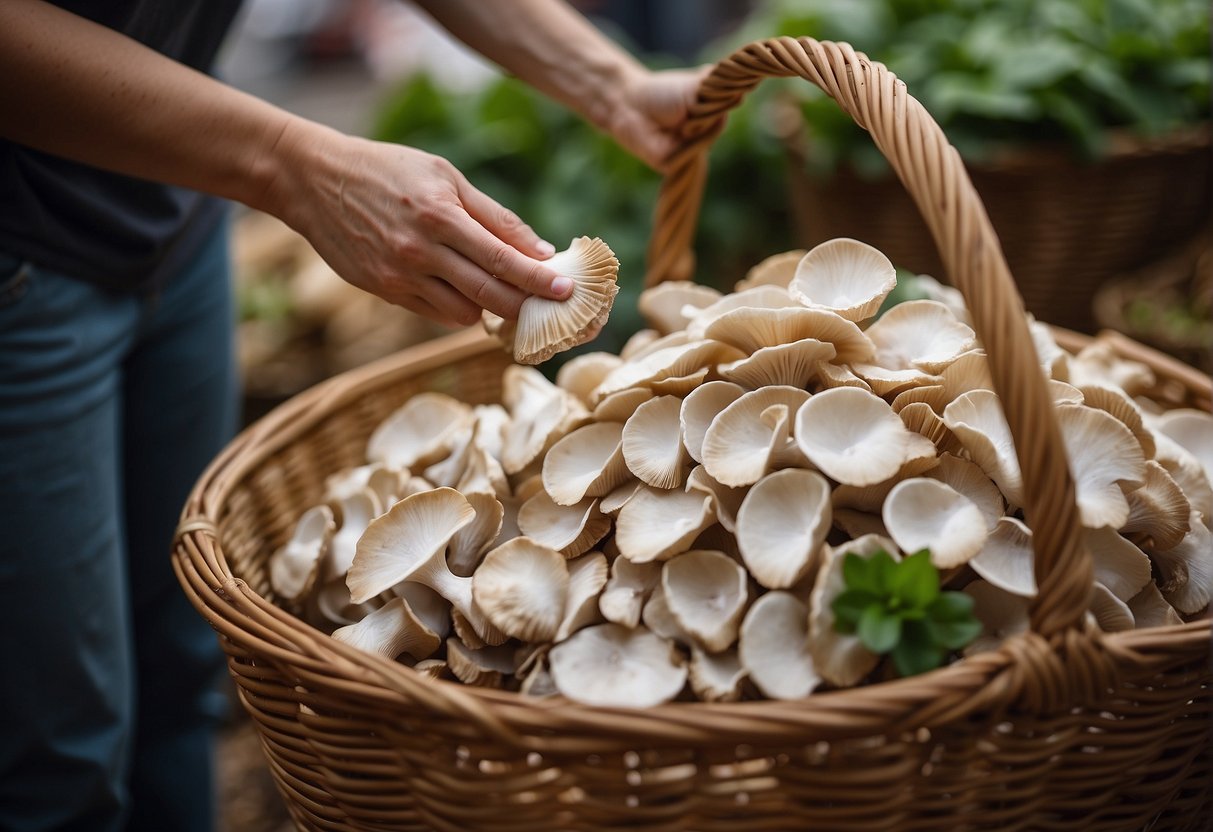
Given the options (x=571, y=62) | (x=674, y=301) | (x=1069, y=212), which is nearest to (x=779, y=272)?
(x=674, y=301)

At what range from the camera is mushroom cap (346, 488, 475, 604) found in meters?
0.72

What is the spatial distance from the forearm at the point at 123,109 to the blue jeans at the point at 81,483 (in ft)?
0.60

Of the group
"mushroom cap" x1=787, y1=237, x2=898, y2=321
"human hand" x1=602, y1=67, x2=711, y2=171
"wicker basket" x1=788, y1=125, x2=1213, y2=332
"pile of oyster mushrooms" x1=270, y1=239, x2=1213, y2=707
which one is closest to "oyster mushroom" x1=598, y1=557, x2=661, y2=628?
"pile of oyster mushrooms" x1=270, y1=239, x2=1213, y2=707

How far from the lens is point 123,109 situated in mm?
688

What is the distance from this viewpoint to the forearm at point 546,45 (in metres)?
1.02

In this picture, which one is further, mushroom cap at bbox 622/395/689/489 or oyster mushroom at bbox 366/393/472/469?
oyster mushroom at bbox 366/393/472/469

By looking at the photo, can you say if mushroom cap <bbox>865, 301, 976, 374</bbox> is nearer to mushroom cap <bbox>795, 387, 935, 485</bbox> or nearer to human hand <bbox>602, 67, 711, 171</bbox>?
mushroom cap <bbox>795, 387, 935, 485</bbox>

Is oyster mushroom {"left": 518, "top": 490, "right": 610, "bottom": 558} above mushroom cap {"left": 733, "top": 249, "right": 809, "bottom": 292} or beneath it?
beneath

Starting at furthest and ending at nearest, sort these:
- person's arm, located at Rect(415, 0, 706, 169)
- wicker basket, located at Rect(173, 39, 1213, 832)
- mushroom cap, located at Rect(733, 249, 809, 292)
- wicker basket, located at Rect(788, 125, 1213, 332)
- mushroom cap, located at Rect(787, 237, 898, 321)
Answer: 1. wicker basket, located at Rect(788, 125, 1213, 332)
2. person's arm, located at Rect(415, 0, 706, 169)
3. mushroom cap, located at Rect(733, 249, 809, 292)
4. mushroom cap, located at Rect(787, 237, 898, 321)
5. wicker basket, located at Rect(173, 39, 1213, 832)

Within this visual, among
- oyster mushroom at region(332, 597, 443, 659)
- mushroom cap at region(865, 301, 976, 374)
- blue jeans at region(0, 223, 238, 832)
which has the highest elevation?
mushroom cap at region(865, 301, 976, 374)

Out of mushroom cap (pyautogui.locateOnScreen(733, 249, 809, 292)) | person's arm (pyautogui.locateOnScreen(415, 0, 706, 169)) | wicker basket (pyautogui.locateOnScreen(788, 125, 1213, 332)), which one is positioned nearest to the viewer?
mushroom cap (pyautogui.locateOnScreen(733, 249, 809, 292))

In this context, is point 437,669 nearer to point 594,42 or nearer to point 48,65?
point 48,65

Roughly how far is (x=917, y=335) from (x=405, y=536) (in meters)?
0.44

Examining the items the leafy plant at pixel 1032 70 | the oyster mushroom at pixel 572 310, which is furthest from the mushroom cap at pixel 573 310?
the leafy plant at pixel 1032 70
